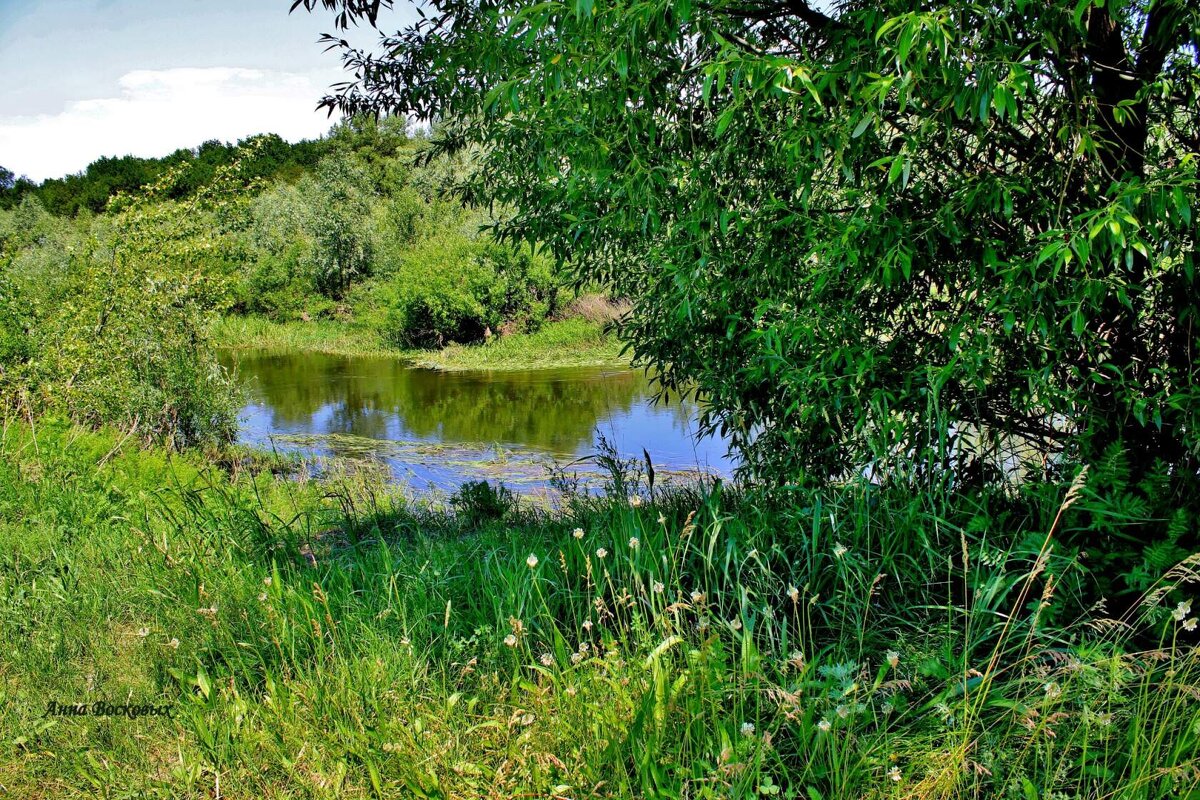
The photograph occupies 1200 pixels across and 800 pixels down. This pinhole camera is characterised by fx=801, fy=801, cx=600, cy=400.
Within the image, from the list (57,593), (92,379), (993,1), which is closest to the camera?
(993,1)

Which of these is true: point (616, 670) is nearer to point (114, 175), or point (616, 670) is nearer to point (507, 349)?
point (507, 349)

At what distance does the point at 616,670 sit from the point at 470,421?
1167 cm

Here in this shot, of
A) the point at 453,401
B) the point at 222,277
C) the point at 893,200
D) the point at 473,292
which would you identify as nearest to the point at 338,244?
the point at 473,292

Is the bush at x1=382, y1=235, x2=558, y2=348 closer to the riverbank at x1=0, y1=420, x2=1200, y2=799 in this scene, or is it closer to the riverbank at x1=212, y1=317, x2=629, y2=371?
the riverbank at x1=212, y1=317, x2=629, y2=371

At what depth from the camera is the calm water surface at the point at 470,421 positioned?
Answer: 10.1 m

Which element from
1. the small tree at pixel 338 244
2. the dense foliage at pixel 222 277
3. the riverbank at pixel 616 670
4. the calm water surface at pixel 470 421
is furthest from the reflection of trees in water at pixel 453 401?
the small tree at pixel 338 244

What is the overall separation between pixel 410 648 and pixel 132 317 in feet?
26.9

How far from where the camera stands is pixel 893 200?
3246 mm

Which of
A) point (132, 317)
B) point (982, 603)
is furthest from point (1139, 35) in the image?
point (132, 317)

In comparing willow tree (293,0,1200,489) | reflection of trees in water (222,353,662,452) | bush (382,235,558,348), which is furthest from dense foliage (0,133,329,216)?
willow tree (293,0,1200,489)

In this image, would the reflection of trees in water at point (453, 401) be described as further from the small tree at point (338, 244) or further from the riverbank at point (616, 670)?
the small tree at point (338, 244)

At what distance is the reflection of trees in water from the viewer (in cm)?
1277

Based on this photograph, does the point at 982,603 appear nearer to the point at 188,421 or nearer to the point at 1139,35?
the point at 1139,35

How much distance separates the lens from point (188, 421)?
9.71 meters
